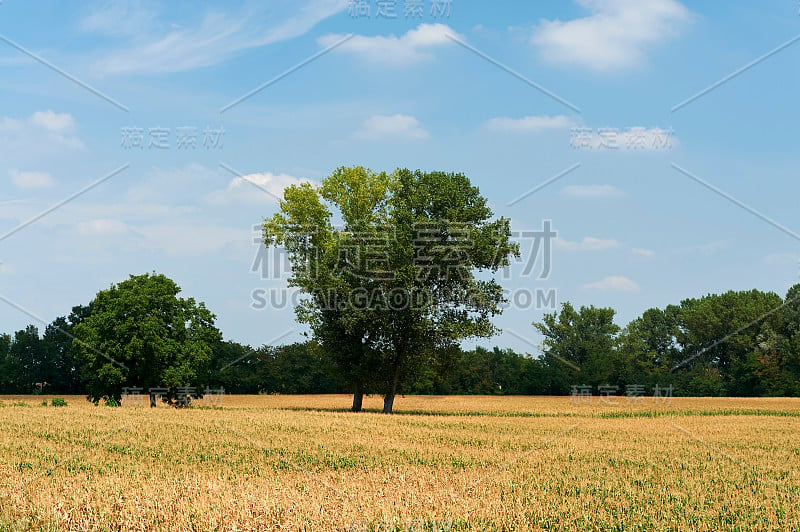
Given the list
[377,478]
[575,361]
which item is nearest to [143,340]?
[377,478]

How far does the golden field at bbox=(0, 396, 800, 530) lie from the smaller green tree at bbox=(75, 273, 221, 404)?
17.8 metres

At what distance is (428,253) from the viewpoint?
137 feet

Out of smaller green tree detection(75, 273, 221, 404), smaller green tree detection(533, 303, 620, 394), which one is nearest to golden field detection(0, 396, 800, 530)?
smaller green tree detection(75, 273, 221, 404)

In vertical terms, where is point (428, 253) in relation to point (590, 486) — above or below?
above

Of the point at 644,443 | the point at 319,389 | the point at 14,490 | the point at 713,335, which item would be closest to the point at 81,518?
the point at 14,490

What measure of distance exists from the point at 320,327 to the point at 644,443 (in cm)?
2314

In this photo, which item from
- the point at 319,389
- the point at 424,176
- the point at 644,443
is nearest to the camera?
the point at 644,443

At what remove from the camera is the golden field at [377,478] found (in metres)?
11.8

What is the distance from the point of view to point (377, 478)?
15.9 meters

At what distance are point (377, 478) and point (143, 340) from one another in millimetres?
35667

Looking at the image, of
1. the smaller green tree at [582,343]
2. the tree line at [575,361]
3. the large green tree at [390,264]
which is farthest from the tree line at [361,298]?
the smaller green tree at [582,343]

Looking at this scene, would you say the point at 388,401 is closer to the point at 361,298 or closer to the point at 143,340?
the point at 361,298

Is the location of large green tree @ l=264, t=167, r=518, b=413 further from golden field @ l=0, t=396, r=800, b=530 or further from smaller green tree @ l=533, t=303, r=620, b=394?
smaller green tree @ l=533, t=303, r=620, b=394

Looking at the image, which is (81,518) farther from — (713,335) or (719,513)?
(713,335)
